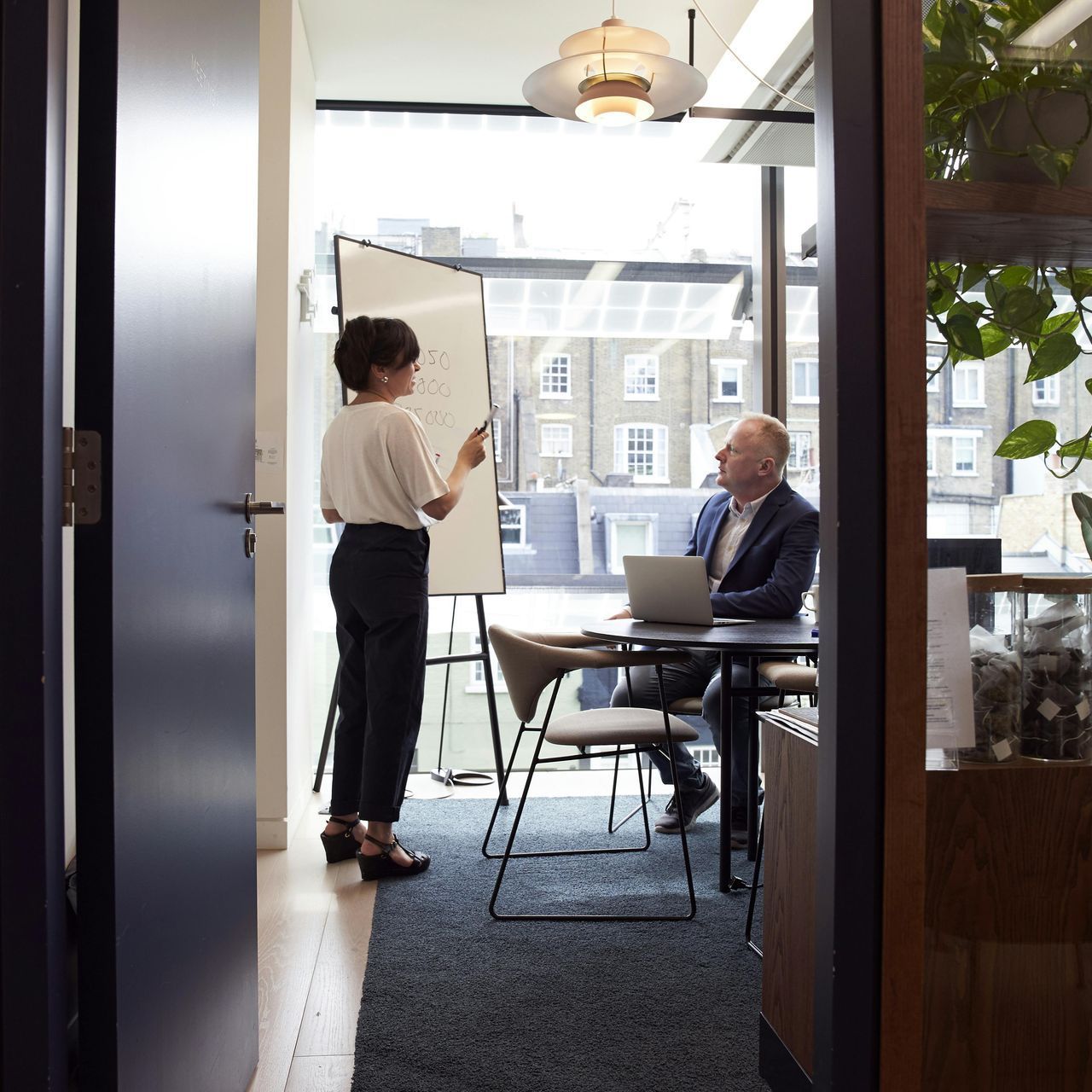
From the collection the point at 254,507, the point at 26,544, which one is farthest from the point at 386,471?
the point at 26,544

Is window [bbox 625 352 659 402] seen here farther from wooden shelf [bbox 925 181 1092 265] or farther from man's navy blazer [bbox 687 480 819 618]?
wooden shelf [bbox 925 181 1092 265]

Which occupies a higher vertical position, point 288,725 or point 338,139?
point 338,139

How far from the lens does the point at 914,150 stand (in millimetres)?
1161

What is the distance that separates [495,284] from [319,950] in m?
2.97

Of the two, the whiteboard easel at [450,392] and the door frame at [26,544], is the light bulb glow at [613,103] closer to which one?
the whiteboard easel at [450,392]

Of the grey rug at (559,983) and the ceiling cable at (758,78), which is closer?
the grey rug at (559,983)

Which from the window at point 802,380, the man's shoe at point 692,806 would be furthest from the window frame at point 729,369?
the man's shoe at point 692,806

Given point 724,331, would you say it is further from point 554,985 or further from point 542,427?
point 554,985

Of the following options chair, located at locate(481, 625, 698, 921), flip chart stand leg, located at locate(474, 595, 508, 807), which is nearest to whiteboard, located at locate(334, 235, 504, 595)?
flip chart stand leg, located at locate(474, 595, 508, 807)

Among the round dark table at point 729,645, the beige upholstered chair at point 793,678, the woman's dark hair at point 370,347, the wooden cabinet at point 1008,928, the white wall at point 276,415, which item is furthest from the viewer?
the white wall at point 276,415

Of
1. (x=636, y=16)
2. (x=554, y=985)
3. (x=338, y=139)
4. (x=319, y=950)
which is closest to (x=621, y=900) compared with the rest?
(x=554, y=985)

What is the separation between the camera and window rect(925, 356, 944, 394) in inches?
46.1

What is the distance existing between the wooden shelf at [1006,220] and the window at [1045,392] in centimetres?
16

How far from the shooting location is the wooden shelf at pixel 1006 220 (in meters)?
1.17
